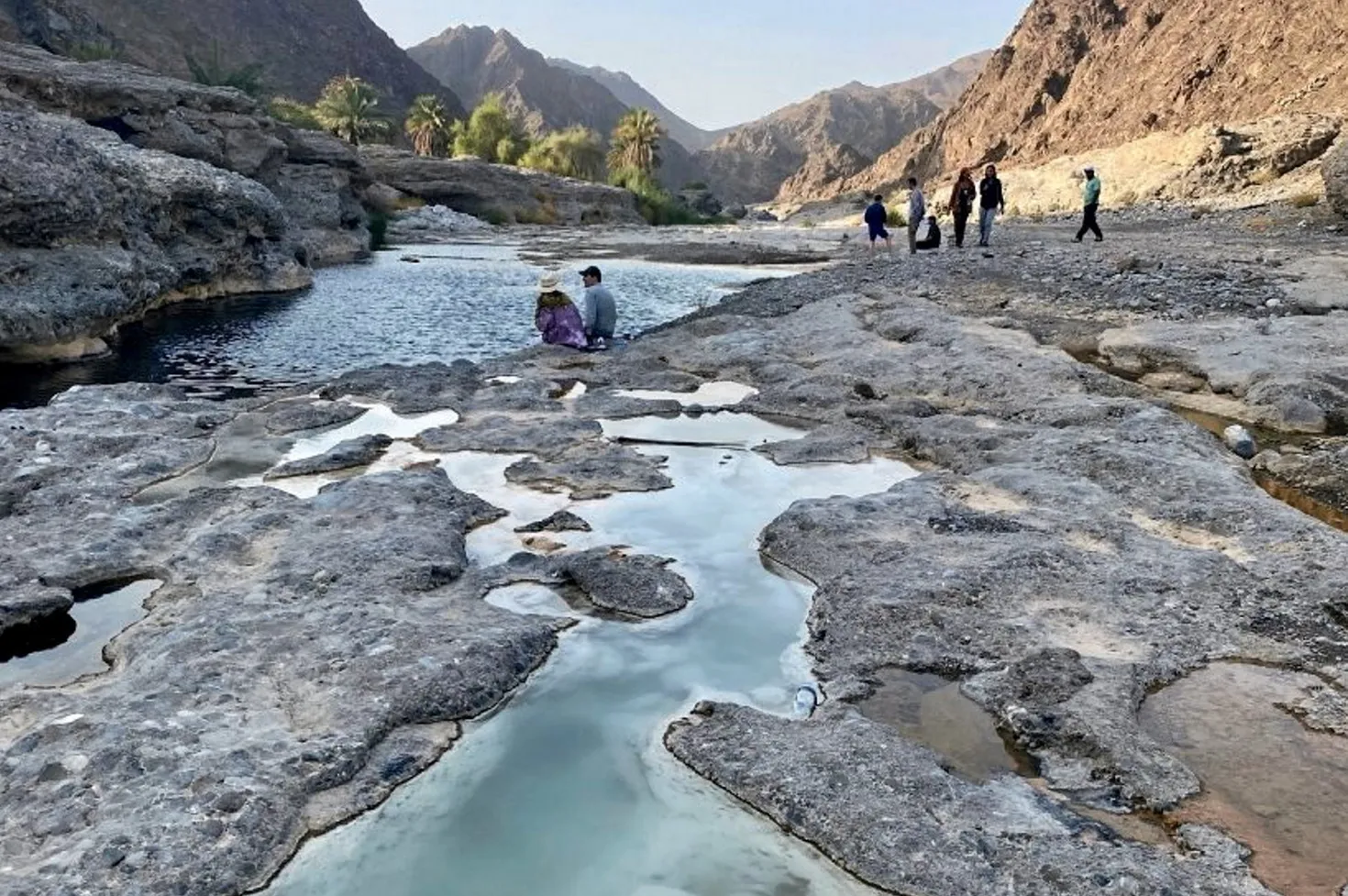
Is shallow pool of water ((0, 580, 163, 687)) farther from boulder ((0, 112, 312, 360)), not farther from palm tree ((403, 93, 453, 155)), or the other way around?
palm tree ((403, 93, 453, 155))

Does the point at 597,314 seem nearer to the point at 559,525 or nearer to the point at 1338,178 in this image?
the point at 559,525

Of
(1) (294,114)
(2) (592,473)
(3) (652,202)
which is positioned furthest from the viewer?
(3) (652,202)

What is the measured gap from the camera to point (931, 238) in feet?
78.6

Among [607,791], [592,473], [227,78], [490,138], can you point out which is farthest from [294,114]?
[607,791]

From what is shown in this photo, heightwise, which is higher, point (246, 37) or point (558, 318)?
point (246, 37)

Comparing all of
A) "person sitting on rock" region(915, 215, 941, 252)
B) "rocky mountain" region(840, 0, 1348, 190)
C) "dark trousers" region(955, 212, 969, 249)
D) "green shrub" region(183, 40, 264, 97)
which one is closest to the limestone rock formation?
"green shrub" region(183, 40, 264, 97)

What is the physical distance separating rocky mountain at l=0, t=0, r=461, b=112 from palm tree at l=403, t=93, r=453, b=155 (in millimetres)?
11583

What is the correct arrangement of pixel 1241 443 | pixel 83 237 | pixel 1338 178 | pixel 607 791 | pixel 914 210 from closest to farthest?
pixel 607 791
pixel 1241 443
pixel 83 237
pixel 1338 178
pixel 914 210

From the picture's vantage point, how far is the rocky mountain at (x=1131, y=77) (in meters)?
50.3

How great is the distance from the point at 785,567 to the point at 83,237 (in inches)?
533

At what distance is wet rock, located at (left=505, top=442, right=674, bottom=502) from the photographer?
7.54 metres

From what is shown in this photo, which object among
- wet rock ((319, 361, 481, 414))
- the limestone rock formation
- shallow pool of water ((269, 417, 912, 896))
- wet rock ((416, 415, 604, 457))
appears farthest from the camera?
the limestone rock formation

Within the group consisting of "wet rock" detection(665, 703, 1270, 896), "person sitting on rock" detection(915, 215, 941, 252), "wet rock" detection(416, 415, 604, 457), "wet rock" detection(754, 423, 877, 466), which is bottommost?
"wet rock" detection(665, 703, 1270, 896)

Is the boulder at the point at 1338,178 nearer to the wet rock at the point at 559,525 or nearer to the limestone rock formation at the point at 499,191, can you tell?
the wet rock at the point at 559,525
